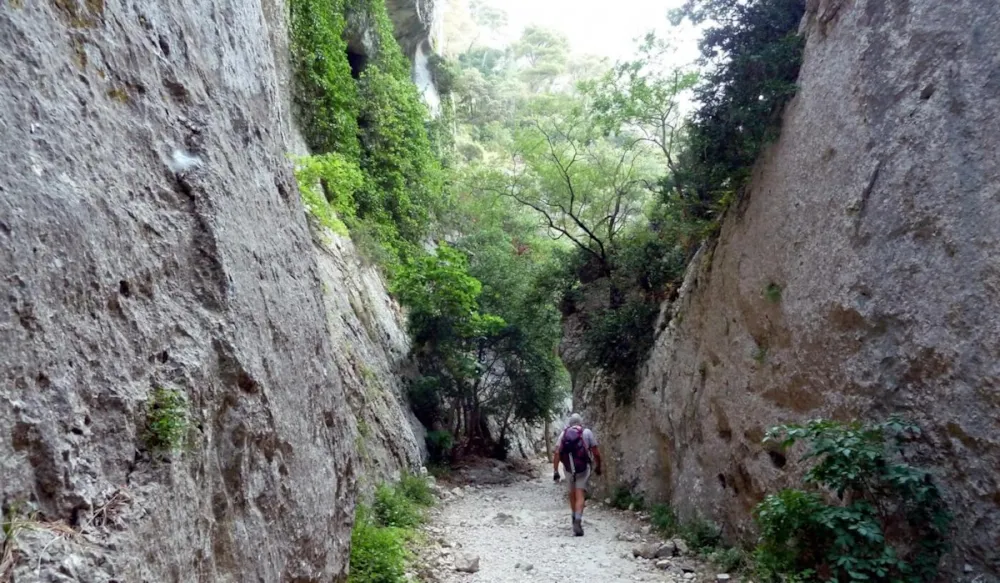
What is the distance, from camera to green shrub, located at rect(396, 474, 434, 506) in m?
10.2

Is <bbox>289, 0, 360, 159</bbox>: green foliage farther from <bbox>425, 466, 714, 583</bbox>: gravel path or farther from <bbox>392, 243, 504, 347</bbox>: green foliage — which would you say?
<bbox>425, 466, 714, 583</bbox>: gravel path

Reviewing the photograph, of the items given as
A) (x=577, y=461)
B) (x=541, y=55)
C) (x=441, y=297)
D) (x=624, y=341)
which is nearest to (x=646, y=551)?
(x=577, y=461)

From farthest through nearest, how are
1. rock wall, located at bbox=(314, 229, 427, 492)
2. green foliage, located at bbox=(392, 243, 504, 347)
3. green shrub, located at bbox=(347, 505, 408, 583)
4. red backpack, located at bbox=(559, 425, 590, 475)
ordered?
green foliage, located at bbox=(392, 243, 504, 347)
rock wall, located at bbox=(314, 229, 427, 492)
red backpack, located at bbox=(559, 425, 590, 475)
green shrub, located at bbox=(347, 505, 408, 583)

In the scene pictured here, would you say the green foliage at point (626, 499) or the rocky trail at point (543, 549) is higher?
the green foliage at point (626, 499)

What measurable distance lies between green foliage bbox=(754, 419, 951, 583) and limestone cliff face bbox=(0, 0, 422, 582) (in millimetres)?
3703

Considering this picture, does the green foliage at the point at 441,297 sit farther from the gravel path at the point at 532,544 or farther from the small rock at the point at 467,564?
the small rock at the point at 467,564

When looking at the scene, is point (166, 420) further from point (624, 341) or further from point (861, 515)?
A: point (624, 341)

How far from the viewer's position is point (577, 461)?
361 inches

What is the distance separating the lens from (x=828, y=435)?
4.90m

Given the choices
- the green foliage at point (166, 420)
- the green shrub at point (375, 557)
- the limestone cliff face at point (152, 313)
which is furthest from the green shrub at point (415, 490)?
the green foliage at point (166, 420)

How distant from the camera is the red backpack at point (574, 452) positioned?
9180mm

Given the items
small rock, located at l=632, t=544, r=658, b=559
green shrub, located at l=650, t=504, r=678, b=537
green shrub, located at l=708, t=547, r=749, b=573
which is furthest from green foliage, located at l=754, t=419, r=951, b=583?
green shrub, located at l=650, t=504, r=678, b=537

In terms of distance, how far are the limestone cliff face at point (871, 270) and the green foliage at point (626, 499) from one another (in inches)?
69.0

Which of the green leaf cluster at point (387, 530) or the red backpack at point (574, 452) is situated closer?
the green leaf cluster at point (387, 530)
